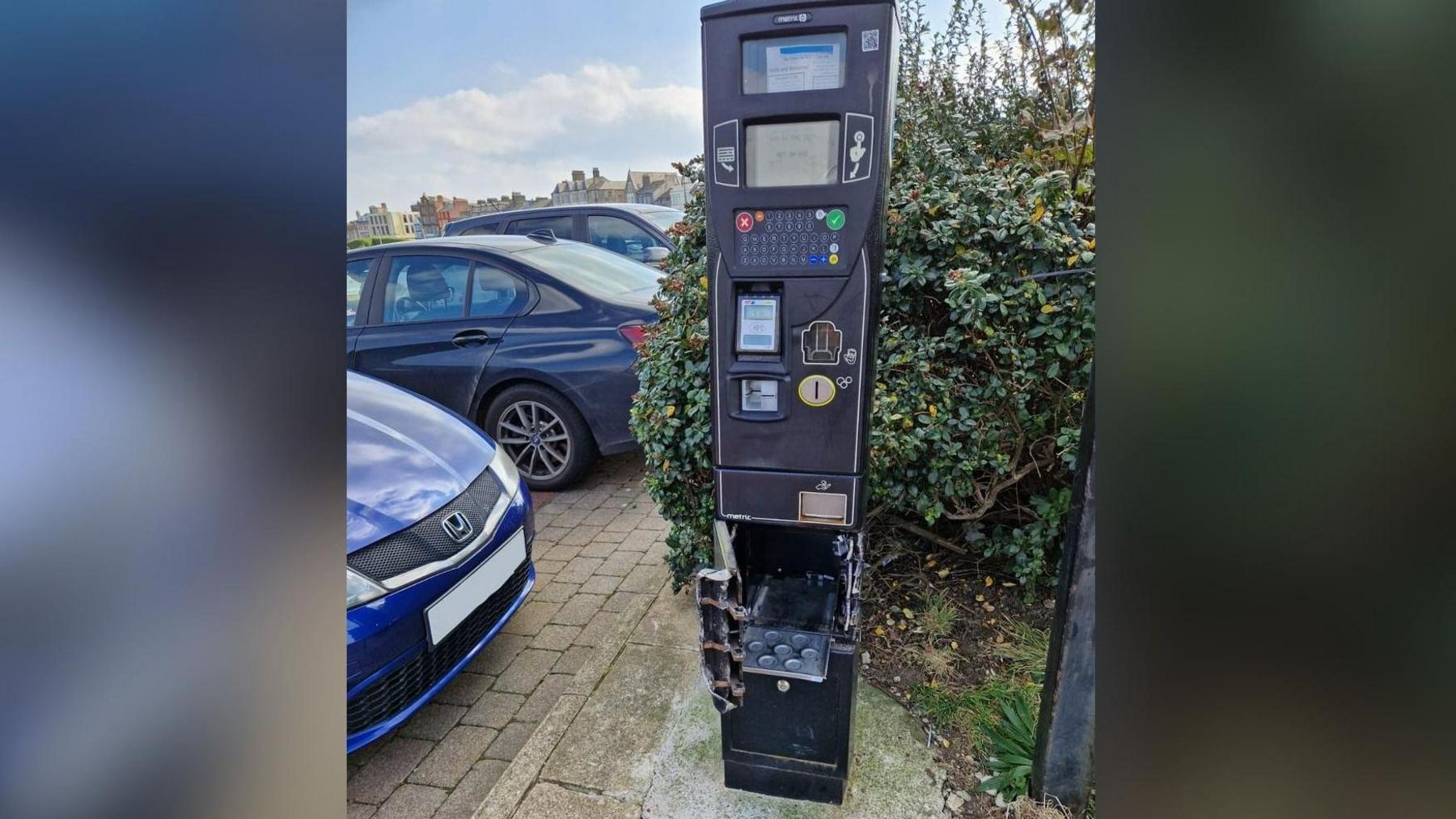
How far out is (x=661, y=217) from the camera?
24.9 feet

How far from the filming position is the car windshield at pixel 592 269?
443cm

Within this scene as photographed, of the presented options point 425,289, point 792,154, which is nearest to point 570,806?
point 792,154

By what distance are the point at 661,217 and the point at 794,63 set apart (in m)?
6.17

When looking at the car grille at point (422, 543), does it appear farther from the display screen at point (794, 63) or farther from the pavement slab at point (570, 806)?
the display screen at point (794, 63)

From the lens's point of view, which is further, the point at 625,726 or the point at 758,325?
the point at 625,726

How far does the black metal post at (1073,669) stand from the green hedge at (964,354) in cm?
69

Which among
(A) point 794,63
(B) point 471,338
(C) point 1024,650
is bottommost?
(C) point 1024,650

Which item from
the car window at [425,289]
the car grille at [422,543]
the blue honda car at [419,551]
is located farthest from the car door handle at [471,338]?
the car grille at [422,543]

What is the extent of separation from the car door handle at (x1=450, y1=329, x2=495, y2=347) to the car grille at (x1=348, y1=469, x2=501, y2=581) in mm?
1937

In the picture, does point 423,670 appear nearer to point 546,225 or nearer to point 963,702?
point 963,702
